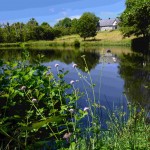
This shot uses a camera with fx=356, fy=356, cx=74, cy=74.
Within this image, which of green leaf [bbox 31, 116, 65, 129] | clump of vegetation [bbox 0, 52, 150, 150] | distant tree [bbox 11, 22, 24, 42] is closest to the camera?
green leaf [bbox 31, 116, 65, 129]

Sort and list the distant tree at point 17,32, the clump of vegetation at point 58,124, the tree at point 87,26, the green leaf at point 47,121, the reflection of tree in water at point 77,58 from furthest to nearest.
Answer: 1. the distant tree at point 17,32
2. the tree at point 87,26
3. the reflection of tree in water at point 77,58
4. the clump of vegetation at point 58,124
5. the green leaf at point 47,121

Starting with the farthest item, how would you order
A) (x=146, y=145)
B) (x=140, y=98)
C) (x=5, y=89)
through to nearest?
1. (x=140, y=98)
2. (x=5, y=89)
3. (x=146, y=145)

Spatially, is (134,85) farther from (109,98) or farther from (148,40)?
(148,40)

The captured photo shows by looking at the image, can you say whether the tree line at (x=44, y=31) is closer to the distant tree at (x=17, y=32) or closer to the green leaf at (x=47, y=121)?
the distant tree at (x=17, y=32)

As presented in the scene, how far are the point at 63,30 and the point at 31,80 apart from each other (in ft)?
465

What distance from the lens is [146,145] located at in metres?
4.57

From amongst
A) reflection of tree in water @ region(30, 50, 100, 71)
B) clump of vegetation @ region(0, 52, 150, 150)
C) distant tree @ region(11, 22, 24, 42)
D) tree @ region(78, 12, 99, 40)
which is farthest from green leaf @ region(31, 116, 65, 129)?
distant tree @ region(11, 22, 24, 42)

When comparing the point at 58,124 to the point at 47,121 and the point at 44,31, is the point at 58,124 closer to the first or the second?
the point at 47,121

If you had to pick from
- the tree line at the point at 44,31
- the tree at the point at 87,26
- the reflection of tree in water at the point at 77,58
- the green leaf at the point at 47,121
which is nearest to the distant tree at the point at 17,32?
the tree line at the point at 44,31

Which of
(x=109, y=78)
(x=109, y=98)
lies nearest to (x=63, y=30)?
(x=109, y=78)

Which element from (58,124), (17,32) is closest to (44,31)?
(17,32)

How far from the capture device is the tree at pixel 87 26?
386 ft

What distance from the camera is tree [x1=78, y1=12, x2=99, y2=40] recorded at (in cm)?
11762

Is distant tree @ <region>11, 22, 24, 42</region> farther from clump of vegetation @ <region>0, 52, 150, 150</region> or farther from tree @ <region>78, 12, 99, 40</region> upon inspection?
clump of vegetation @ <region>0, 52, 150, 150</region>
